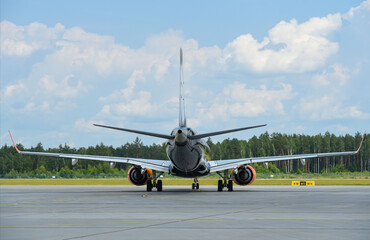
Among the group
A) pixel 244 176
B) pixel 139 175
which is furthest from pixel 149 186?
pixel 244 176

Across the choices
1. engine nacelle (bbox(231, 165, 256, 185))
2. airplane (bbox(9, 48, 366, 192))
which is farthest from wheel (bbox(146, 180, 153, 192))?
engine nacelle (bbox(231, 165, 256, 185))

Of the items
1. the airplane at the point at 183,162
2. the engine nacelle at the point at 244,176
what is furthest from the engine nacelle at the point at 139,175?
the engine nacelle at the point at 244,176

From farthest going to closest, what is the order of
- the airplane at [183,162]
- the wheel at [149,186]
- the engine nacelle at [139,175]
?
the engine nacelle at [139,175] → the wheel at [149,186] → the airplane at [183,162]

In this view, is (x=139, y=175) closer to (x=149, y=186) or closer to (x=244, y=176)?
(x=149, y=186)

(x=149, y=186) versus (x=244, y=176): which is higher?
(x=244, y=176)

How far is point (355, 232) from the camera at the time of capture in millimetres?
13859

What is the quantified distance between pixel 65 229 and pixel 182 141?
Result: 77.9 ft

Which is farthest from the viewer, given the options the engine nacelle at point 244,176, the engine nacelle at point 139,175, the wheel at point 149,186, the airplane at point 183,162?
the engine nacelle at point 244,176

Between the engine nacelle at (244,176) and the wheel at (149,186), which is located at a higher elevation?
the engine nacelle at (244,176)

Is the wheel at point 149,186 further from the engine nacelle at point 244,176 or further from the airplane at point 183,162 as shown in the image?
the engine nacelle at point 244,176

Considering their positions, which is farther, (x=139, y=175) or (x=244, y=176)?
(x=244, y=176)

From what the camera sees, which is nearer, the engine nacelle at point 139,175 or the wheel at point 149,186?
the wheel at point 149,186

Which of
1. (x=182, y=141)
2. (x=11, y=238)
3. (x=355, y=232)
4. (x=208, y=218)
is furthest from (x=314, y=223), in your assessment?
(x=182, y=141)

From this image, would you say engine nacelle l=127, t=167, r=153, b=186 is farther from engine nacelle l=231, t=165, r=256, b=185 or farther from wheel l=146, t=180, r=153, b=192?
engine nacelle l=231, t=165, r=256, b=185
